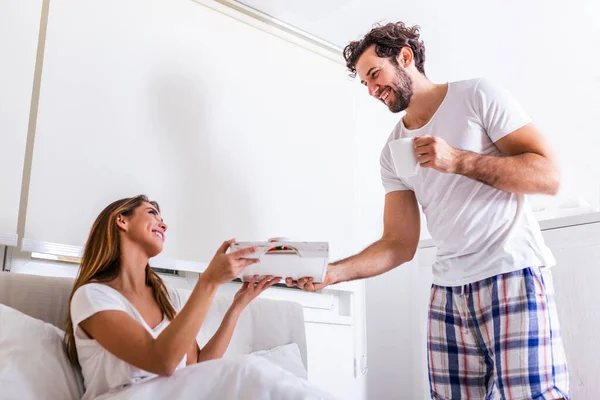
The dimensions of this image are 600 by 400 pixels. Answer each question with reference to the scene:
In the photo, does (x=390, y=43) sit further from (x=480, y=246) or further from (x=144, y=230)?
(x=144, y=230)

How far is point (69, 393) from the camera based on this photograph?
1413 millimetres

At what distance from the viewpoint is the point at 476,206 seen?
5.10 ft

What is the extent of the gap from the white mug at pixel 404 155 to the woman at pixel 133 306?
44 centimetres

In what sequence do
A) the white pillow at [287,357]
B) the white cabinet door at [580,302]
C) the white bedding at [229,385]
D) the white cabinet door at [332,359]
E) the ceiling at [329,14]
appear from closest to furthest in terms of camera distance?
the white bedding at [229,385] < the white pillow at [287,357] < the white cabinet door at [580,302] < the white cabinet door at [332,359] < the ceiling at [329,14]

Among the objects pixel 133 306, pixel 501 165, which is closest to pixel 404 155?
pixel 501 165

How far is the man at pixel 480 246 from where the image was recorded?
1393 mm

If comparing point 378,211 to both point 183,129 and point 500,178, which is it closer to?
point 183,129

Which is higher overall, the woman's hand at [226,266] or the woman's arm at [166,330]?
the woman's hand at [226,266]

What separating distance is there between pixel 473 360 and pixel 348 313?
3.86 feet

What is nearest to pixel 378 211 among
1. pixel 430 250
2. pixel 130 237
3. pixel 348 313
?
pixel 430 250

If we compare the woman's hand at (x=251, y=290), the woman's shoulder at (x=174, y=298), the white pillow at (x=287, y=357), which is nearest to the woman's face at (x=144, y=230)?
the woman's shoulder at (x=174, y=298)

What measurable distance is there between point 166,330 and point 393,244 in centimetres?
81

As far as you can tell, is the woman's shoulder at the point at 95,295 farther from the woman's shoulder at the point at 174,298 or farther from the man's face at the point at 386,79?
the man's face at the point at 386,79

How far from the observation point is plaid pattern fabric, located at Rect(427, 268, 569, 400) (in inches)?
53.8
